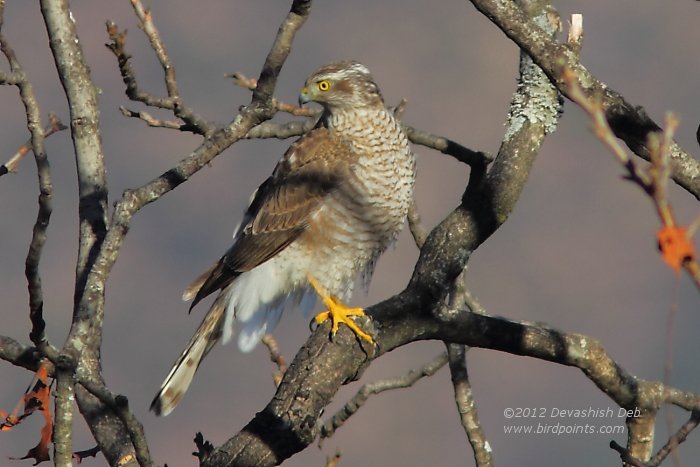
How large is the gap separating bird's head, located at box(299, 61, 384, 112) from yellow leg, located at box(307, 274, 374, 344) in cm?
82

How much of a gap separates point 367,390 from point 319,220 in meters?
1.23

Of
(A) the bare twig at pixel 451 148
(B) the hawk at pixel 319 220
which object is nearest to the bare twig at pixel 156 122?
(A) the bare twig at pixel 451 148

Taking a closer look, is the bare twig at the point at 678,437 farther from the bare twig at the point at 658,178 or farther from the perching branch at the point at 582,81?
the bare twig at the point at 658,178

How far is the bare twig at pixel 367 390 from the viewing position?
5.20m

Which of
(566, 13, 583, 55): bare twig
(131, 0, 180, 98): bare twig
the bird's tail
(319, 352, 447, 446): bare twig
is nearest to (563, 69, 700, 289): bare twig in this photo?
(131, 0, 180, 98): bare twig

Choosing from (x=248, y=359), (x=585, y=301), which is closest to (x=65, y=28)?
(x=248, y=359)

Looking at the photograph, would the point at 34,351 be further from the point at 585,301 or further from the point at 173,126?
the point at 585,301

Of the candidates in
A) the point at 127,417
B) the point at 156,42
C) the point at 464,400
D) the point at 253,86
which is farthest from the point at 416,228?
the point at 127,417

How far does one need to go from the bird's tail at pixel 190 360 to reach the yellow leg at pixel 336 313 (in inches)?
19.4

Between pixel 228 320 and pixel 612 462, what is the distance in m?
25.5

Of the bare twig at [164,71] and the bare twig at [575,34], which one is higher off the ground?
the bare twig at [575,34]

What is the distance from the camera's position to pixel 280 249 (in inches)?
253

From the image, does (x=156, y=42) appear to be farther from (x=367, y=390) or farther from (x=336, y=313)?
(x=367, y=390)

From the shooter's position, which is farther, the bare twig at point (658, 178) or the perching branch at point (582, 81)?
the perching branch at point (582, 81)
